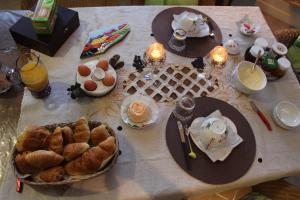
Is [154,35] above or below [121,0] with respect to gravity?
above

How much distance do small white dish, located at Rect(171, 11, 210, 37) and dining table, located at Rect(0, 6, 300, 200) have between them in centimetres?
11

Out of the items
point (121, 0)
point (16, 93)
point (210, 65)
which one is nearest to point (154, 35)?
point (210, 65)

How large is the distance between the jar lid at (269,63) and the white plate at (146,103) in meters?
0.52

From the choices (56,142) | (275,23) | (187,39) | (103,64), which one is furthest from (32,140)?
(275,23)

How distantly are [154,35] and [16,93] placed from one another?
63cm

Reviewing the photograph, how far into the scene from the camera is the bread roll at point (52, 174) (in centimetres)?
77

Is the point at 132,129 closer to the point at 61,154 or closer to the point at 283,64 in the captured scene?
the point at 61,154

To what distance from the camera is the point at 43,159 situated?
77cm

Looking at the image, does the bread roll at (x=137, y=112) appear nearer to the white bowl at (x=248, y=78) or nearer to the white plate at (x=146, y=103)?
the white plate at (x=146, y=103)

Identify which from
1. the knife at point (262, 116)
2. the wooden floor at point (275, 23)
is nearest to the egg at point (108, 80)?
the knife at point (262, 116)

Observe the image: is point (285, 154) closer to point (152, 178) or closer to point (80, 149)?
point (152, 178)

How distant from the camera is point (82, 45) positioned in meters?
1.20

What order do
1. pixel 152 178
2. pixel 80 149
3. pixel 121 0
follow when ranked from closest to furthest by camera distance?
pixel 80 149 → pixel 152 178 → pixel 121 0

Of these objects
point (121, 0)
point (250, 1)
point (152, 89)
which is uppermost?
point (152, 89)
